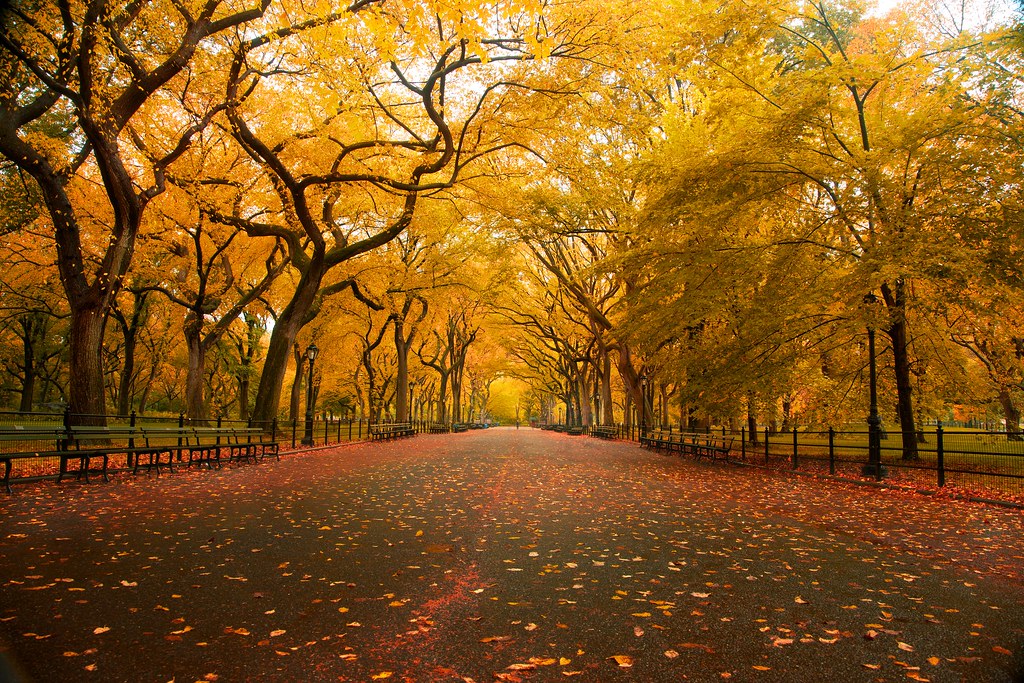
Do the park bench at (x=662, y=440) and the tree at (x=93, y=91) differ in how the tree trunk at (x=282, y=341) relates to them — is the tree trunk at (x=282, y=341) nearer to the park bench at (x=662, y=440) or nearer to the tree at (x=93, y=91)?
the tree at (x=93, y=91)

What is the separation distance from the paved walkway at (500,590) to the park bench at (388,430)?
19.9 meters

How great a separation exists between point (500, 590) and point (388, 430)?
26.8 metres

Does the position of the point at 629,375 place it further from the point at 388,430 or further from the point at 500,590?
the point at 500,590

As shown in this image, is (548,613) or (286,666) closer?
(286,666)

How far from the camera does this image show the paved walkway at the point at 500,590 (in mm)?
3453

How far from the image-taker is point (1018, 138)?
38.7 feet

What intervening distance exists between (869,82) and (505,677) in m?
15.5

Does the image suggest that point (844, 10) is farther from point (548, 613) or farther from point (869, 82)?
point (548, 613)

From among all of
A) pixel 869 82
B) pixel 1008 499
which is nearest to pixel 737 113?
pixel 869 82

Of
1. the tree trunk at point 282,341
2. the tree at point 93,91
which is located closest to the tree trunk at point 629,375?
the tree trunk at point 282,341

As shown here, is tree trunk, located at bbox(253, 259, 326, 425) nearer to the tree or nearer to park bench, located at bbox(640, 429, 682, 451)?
the tree

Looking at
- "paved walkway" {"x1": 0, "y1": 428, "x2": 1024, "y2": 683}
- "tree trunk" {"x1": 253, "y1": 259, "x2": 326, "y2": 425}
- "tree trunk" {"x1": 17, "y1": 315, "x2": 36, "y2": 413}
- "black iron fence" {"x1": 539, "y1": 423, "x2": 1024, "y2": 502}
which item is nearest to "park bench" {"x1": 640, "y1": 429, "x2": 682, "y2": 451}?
"black iron fence" {"x1": 539, "y1": 423, "x2": 1024, "y2": 502}

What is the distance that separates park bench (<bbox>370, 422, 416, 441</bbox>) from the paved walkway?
19877mm

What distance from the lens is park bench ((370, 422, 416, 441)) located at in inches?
1158
